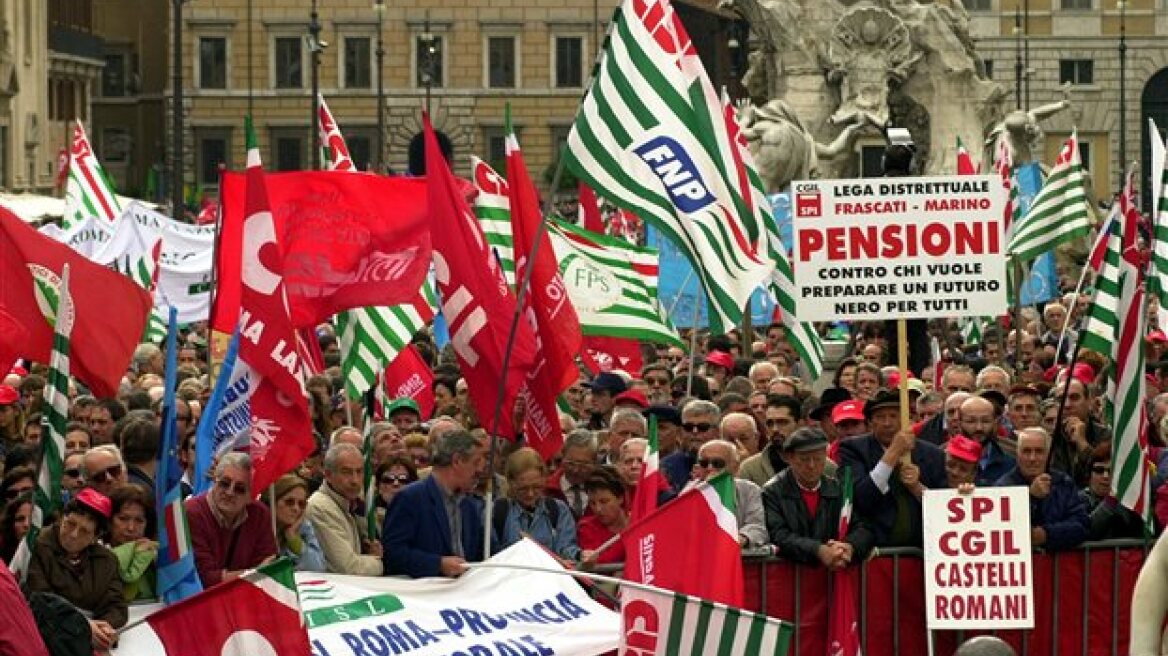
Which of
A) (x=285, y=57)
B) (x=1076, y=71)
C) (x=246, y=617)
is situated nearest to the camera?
(x=246, y=617)

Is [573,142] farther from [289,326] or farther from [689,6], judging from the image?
[689,6]

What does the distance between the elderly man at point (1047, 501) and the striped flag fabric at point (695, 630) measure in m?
2.31

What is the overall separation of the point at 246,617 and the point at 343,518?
2198 mm

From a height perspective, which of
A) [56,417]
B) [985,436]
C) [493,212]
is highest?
[493,212]

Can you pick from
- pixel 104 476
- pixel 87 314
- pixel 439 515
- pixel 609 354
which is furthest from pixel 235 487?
pixel 609 354

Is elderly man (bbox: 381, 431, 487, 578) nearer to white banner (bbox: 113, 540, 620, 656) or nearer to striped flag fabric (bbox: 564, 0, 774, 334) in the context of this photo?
Result: white banner (bbox: 113, 540, 620, 656)

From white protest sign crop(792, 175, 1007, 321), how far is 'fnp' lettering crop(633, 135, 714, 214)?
1.26ft

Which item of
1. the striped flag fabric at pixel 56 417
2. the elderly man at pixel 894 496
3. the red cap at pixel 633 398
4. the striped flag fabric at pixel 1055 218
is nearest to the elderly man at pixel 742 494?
the elderly man at pixel 894 496

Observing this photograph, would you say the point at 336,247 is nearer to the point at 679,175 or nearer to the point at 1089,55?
the point at 679,175

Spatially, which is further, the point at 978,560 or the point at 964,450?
the point at 964,450

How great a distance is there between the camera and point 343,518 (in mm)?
12844

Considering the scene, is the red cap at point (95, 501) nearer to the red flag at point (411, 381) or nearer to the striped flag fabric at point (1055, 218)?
the red flag at point (411, 381)

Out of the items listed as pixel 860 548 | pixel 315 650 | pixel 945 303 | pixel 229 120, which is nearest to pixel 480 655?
pixel 315 650

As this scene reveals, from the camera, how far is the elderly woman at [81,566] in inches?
433
